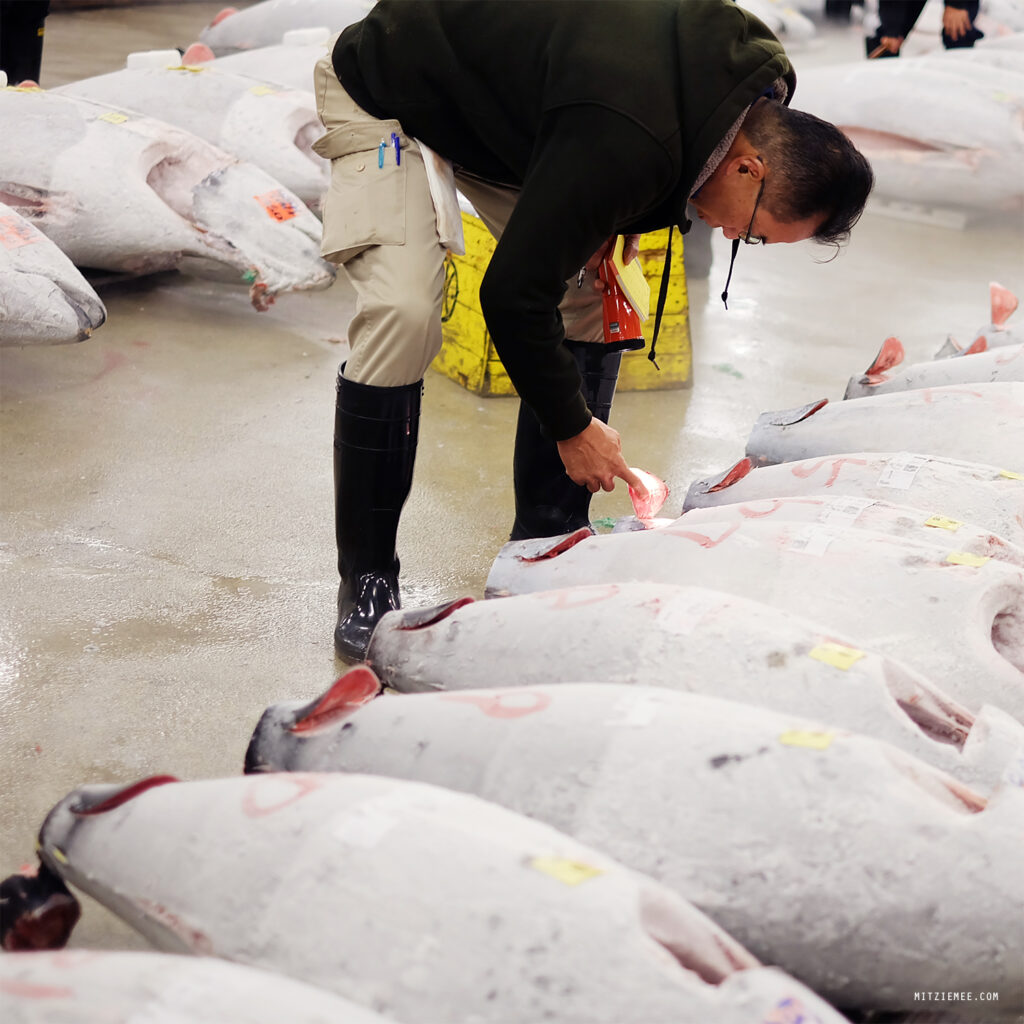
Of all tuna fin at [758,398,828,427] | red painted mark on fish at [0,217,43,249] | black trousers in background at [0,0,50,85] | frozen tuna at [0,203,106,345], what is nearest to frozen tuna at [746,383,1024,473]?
tuna fin at [758,398,828,427]

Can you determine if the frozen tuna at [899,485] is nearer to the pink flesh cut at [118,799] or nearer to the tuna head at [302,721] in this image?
the tuna head at [302,721]

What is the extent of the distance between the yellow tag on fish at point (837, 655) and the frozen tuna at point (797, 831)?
5.9 inches

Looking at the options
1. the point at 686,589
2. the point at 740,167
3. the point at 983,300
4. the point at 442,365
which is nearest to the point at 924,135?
the point at 983,300

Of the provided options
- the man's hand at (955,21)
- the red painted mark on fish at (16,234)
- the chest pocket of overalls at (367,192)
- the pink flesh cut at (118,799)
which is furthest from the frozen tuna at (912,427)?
the man's hand at (955,21)

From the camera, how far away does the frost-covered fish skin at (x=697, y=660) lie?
1389 millimetres

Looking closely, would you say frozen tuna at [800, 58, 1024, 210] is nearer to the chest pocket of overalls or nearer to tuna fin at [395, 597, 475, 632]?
the chest pocket of overalls

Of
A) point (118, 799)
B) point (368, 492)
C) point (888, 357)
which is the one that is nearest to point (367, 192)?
point (368, 492)

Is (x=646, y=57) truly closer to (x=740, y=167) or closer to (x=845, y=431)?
(x=740, y=167)

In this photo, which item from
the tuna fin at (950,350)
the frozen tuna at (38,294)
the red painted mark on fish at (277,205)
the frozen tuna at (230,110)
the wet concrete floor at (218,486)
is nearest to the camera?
the wet concrete floor at (218,486)

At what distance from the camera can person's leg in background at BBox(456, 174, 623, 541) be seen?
97.7 inches

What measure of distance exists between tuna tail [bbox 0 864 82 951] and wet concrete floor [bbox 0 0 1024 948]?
0.27 m

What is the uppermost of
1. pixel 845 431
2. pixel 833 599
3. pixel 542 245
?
pixel 542 245

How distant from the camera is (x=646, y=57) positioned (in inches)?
68.1

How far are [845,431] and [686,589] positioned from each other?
38.9 inches
